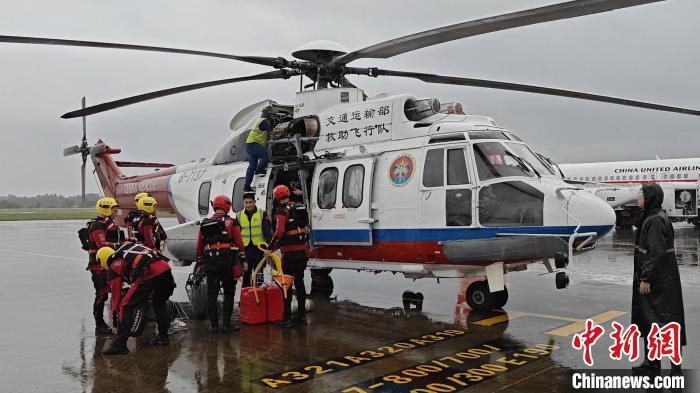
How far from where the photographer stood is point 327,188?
9320mm

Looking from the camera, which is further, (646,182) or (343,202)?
(646,182)

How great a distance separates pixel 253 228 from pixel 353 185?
1759 millimetres

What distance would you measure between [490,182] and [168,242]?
612 cm

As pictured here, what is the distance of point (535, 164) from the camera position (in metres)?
8.09

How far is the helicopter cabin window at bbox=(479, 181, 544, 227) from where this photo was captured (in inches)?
293

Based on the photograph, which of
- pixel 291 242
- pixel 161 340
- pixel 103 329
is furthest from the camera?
pixel 291 242

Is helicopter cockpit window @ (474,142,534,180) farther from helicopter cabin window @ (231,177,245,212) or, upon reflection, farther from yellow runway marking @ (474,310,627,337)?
helicopter cabin window @ (231,177,245,212)

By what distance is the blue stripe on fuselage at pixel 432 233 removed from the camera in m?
7.27

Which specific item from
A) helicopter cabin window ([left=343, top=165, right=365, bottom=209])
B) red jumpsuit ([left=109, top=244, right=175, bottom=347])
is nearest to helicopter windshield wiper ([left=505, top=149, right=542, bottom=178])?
helicopter cabin window ([left=343, top=165, right=365, bottom=209])

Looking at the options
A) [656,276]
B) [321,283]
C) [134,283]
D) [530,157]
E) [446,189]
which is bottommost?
[321,283]

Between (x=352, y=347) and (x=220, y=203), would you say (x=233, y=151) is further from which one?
(x=352, y=347)

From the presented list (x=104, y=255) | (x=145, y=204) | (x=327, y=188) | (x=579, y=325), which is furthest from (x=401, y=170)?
(x=104, y=255)

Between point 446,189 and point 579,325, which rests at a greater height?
point 446,189

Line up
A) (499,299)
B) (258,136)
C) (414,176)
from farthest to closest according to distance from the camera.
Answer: (258,136) < (499,299) < (414,176)
